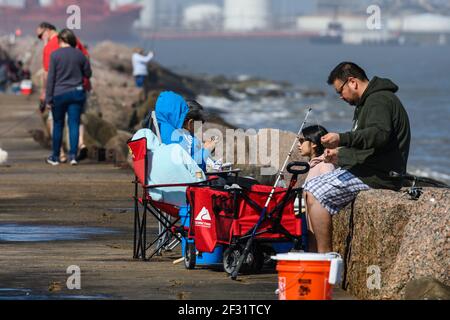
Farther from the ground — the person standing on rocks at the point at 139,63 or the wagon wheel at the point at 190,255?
the wagon wheel at the point at 190,255

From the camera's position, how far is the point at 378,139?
929cm

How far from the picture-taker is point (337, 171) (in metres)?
9.57

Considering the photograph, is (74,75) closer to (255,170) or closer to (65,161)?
(65,161)

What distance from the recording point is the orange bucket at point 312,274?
791 centimetres

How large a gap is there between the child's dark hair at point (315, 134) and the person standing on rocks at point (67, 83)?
7379 millimetres

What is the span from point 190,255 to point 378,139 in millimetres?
1808

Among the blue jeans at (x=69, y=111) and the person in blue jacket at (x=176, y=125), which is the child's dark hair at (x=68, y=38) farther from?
the person in blue jacket at (x=176, y=125)

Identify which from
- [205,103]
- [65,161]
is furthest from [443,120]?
[65,161]

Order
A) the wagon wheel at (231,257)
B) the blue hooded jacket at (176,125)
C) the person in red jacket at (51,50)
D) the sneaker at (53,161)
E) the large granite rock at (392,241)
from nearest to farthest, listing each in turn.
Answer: the large granite rock at (392,241)
the wagon wheel at (231,257)
the blue hooded jacket at (176,125)
the person in red jacket at (51,50)
the sneaker at (53,161)

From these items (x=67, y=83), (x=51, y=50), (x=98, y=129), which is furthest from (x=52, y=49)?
(x=98, y=129)

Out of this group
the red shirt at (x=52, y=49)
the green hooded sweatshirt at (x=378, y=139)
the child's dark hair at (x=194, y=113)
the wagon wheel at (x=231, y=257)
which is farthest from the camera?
the red shirt at (x=52, y=49)

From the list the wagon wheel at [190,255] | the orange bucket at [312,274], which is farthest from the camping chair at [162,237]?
the orange bucket at [312,274]

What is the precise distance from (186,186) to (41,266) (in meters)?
1.24

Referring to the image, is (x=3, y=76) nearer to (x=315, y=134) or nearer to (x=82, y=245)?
(x=82, y=245)
